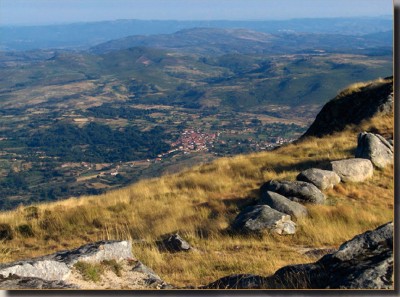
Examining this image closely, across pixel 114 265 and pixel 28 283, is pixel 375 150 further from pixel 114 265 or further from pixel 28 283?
pixel 28 283

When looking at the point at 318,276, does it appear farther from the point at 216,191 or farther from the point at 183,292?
the point at 216,191

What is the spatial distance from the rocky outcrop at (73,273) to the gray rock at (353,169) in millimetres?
10162

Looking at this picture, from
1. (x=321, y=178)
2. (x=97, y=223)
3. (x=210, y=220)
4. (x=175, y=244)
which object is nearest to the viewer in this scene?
(x=175, y=244)

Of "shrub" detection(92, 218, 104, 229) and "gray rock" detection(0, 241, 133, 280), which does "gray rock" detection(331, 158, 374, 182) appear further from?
"gray rock" detection(0, 241, 133, 280)

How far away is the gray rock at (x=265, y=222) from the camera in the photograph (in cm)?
1139

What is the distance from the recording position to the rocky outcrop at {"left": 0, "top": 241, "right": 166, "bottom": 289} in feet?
21.9

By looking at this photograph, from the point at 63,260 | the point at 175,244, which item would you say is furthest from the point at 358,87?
the point at 63,260

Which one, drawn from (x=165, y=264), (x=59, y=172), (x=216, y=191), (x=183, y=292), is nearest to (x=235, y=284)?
(x=183, y=292)

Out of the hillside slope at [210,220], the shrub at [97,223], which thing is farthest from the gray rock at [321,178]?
the shrub at [97,223]

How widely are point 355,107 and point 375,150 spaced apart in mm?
9087

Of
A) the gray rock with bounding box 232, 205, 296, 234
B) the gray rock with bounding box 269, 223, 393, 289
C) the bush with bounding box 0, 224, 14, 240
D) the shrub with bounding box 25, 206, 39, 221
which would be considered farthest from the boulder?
the shrub with bounding box 25, 206, 39, 221

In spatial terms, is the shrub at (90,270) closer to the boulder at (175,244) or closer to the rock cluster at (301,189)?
the boulder at (175,244)

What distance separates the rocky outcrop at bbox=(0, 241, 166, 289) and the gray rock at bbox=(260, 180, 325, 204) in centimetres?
735

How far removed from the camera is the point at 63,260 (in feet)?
24.5
